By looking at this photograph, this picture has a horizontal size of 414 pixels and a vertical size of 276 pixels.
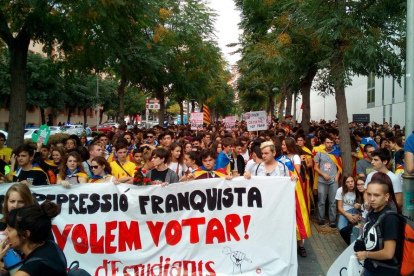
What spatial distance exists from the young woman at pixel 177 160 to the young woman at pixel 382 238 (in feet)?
14.3

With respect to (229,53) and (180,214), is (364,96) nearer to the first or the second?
(229,53)

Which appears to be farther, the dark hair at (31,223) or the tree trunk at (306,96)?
the tree trunk at (306,96)

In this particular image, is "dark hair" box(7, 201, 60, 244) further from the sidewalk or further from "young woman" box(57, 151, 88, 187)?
the sidewalk

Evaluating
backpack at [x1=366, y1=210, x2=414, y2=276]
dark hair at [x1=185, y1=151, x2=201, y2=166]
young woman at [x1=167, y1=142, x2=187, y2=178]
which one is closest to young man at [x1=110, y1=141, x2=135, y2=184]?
young woman at [x1=167, y1=142, x2=187, y2=178]

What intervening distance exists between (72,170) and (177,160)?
2.21 m

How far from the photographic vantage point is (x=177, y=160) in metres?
7.89

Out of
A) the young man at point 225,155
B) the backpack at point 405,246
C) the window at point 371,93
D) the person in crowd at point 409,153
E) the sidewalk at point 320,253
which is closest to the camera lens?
the backpack at point 405,246

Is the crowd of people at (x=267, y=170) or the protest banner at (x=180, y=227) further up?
the crowd of people at (x=267, y=170)

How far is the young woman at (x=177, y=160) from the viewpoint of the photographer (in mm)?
7717

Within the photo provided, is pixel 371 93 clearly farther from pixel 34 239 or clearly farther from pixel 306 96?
pixel 34 239

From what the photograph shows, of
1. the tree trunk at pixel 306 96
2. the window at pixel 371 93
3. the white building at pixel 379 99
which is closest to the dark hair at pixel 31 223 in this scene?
the tree trunk at pixel 306 96

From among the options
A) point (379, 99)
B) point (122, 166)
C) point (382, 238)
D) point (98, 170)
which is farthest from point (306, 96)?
point (379, 99)

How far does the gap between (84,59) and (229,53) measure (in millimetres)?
8834

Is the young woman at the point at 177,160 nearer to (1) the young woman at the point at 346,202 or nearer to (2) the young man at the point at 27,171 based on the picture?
(2) the young man at the point at 27,171
